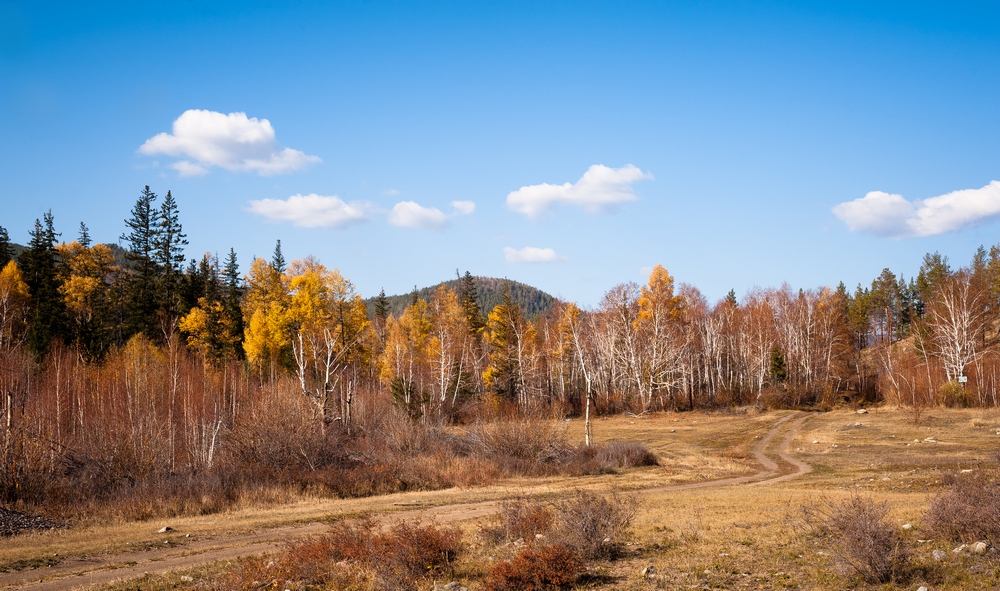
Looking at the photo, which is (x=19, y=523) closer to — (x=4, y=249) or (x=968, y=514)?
(x=968, y=514)

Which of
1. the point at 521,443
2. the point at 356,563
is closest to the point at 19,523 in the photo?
the point at 356,563

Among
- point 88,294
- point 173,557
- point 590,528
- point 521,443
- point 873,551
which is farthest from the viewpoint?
point 88,294

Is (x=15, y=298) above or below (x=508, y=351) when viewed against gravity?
above

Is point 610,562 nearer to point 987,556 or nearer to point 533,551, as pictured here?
point 533,551

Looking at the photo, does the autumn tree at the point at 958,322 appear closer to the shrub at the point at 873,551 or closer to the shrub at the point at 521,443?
the shrub at the point at 521,443

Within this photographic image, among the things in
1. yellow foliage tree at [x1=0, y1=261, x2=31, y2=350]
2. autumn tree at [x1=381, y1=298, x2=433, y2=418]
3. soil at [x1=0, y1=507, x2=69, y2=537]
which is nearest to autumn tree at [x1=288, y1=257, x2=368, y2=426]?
autumn tree at [x1=381, y1=298, x2=433, y2=418]

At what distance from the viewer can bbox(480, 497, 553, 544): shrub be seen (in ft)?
42.5

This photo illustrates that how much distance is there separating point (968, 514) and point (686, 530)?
5.09 metres

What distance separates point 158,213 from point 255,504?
5730cm

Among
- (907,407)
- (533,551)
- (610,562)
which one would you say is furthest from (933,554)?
(907,407)

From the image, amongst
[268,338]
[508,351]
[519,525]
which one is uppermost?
[268,338]

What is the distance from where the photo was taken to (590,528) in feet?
38.3

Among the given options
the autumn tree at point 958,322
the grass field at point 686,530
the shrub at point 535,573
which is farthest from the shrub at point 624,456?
the autumn tree at point 958,322

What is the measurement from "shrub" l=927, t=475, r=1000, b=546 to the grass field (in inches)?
10.1
